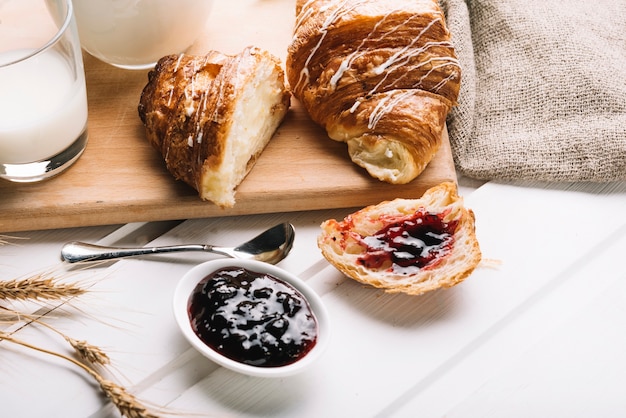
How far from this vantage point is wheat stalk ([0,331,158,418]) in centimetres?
185

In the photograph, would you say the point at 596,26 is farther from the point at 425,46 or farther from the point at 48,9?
the point at 48,9

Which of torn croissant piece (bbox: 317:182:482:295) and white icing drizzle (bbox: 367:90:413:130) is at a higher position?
white icing drizzle (bbox: 367:90:413:130)

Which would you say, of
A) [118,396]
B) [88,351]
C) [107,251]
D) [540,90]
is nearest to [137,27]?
[107,251]

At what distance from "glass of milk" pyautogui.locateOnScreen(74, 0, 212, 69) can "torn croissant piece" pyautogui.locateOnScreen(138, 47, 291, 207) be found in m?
0.18

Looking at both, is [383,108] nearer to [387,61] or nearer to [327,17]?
[387,61]

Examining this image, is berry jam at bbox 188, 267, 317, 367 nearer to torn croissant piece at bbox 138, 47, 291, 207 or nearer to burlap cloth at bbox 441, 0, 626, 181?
torn croissant piece at bbox 138, 47, 291, 207

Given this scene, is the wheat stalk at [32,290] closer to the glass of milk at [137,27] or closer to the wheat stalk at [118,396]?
the wheat stalk at [118,396]

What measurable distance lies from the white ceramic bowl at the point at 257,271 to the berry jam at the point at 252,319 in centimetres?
2

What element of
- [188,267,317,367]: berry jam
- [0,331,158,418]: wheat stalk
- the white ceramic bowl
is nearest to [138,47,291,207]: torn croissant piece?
the white ceramic bowl

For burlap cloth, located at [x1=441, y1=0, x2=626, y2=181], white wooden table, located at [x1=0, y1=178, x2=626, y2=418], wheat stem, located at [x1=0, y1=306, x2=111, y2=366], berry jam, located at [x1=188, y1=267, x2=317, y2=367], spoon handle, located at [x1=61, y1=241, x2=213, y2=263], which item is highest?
burlap cloth, located at [x1=441, y1=0, x2=626, y2=181]

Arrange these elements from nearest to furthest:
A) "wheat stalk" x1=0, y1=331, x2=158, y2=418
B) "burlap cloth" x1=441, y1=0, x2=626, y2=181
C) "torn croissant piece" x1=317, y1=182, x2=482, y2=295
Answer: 1. "wheat stalk" x1=0, y1=331, x2=158, y2=418
2. "torn croissant piece" x1=317, y1=182, x2=482, y2=295
3. "burlap cloth" x1=441, y1=0, x2=626, y2=181

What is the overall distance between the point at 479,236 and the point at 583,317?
433mm

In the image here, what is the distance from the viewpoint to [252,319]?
2016 millimetres

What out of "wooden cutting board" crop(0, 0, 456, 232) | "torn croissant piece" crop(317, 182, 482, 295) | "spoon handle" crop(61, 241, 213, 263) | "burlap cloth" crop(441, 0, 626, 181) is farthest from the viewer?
Result: "burlap cloth" crop(441, 0, 626, 181)
